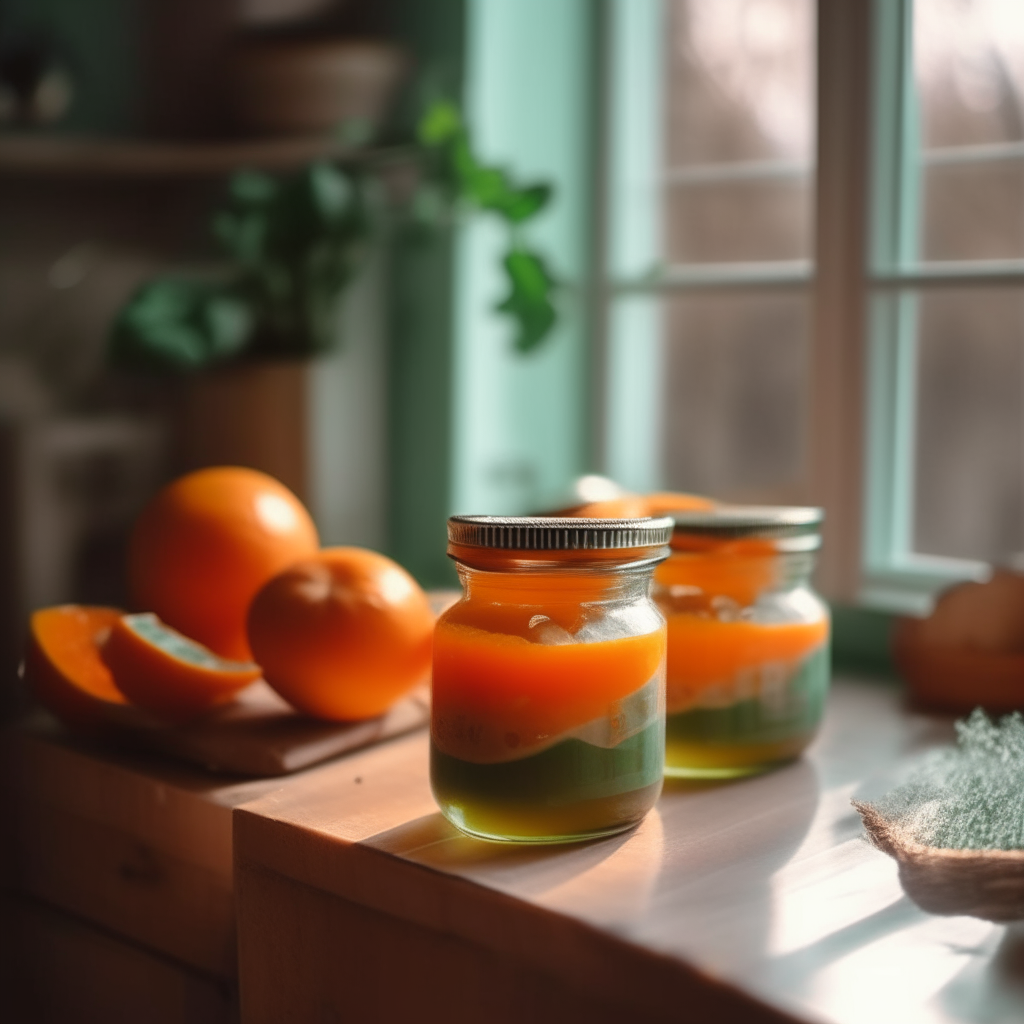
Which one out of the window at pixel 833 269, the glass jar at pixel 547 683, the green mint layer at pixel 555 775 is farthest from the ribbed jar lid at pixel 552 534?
the window at pixel 833 269

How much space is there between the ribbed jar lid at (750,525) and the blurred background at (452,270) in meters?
0.41

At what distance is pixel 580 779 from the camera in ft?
2.45

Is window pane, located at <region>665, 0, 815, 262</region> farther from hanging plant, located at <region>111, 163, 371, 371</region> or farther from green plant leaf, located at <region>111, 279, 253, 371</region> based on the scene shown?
green plant leaf, located at <region>111, 279, 253, 371</region>

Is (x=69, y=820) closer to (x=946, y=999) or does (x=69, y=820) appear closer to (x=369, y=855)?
(x=369, y=855)

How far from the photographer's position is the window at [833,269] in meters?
1.29

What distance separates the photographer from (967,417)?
140 centimetres

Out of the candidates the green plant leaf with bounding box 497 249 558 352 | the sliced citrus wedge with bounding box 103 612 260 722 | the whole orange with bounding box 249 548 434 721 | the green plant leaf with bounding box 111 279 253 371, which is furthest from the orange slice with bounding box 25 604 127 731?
the green plant leaf with bounding box 497 249 558 352

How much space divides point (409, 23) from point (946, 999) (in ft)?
4.25

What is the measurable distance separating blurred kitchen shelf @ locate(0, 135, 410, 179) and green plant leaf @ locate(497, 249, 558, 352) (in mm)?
200

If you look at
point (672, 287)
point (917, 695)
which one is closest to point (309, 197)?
point (672, 287)

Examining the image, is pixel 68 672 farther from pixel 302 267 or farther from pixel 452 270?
pixel 452 270

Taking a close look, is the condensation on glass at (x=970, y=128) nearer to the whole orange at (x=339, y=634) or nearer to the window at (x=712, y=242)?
the window at (x=712, y=242)

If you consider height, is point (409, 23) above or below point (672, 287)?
above

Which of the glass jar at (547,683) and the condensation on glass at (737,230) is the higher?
the condensation on glass at (737,230)
